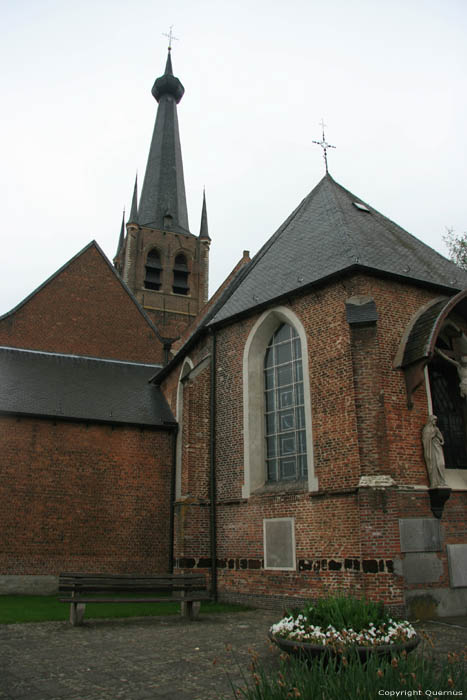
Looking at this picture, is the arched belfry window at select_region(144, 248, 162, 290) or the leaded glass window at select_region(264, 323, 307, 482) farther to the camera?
the arched belfry window at select_region(144, 248, 162, 290)

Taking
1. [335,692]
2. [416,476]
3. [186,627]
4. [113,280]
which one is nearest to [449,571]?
[416,476]

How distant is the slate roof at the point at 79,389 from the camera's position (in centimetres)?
1526

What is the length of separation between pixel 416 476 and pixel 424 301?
149 inches

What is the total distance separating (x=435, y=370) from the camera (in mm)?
11453

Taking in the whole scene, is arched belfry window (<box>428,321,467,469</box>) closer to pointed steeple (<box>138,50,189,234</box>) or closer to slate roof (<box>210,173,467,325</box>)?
slate roof (<box>210,173,467,325</box>)

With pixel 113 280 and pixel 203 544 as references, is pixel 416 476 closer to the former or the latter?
pixel 203 544

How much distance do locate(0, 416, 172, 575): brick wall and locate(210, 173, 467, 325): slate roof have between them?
4.89 meters

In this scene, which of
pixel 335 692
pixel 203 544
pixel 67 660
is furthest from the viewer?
pixel 203 544

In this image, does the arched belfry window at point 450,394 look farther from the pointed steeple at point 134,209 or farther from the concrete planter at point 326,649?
the pointed steeple at point 134,209

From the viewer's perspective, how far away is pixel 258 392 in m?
12.6

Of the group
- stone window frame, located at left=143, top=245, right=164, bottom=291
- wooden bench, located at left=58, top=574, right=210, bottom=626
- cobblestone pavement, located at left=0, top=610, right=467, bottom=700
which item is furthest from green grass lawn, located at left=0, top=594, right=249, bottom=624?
stone window frame, located at left=143, top=245, right=164, bottom=291

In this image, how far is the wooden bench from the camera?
8711mm

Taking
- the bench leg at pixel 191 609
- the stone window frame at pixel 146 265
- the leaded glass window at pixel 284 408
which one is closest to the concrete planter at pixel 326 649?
the bench leg at pixel 191 609

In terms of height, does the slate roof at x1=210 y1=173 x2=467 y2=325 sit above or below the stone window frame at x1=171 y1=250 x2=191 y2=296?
below
